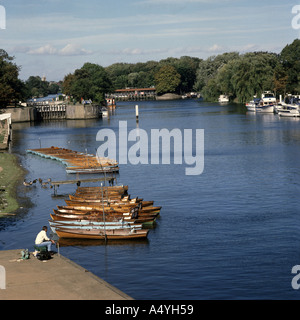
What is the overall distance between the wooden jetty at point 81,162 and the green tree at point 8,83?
45876 millimetres

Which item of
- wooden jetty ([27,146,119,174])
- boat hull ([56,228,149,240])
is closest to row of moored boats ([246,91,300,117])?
wooden jetty ([27,146,119,174])

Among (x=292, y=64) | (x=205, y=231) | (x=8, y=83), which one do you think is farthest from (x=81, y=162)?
(x=292, y=64)

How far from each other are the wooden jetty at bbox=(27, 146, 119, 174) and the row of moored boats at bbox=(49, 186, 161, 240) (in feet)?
58.8

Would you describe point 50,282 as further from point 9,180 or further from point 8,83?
point 8,83

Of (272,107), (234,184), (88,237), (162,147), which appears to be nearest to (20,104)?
(272,107)

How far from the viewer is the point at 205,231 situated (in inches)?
1761

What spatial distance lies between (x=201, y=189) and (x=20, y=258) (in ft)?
101

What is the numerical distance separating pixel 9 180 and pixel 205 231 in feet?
102

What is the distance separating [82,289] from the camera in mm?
27453

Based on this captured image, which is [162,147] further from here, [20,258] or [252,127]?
[20,258]

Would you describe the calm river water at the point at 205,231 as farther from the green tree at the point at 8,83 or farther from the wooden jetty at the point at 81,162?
the green tree at the point at 8,83

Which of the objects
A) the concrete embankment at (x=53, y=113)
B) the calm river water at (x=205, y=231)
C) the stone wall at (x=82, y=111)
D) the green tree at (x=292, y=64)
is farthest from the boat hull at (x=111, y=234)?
the stone wall at (x=82, y=111)
